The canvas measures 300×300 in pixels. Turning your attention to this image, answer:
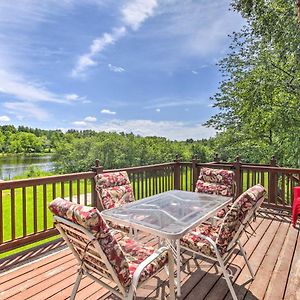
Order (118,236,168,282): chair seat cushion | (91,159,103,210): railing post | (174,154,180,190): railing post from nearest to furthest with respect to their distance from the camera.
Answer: (118,236,168,282): chair seat cushion < (91,159,103,210): railing post < (174,154,180,190): railing post

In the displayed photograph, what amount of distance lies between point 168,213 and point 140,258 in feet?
2.22

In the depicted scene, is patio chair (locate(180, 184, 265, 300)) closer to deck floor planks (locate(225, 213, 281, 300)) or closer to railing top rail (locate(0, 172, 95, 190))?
deck floor planks (locate(225, 213, 281, 300))

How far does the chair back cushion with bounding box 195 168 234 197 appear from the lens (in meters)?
3.79

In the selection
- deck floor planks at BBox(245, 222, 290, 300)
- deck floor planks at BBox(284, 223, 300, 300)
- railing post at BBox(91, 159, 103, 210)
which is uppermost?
railing post at BBox(91, 159, 103, 210)

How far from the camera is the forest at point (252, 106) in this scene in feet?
23.0

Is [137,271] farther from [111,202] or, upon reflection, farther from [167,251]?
[111,202]

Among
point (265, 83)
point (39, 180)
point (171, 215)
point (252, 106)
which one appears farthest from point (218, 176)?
point (265, 83)

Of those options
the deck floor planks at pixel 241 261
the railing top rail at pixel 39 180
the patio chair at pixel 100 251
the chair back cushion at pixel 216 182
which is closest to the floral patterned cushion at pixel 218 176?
the chair back cushion at pixel 216 182

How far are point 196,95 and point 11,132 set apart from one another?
63.8 feet

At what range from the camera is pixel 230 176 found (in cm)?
381

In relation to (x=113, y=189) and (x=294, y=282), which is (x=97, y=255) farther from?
(x=294, y=282)

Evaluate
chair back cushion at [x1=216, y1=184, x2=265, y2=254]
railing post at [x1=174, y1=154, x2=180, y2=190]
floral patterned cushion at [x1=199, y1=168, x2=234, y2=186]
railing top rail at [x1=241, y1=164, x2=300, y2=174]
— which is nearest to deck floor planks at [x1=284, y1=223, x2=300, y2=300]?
chair back cushion at [x1=216, y1=184, x2=265, y2=254]

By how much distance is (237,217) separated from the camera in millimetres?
2162

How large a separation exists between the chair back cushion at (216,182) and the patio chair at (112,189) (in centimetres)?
125
